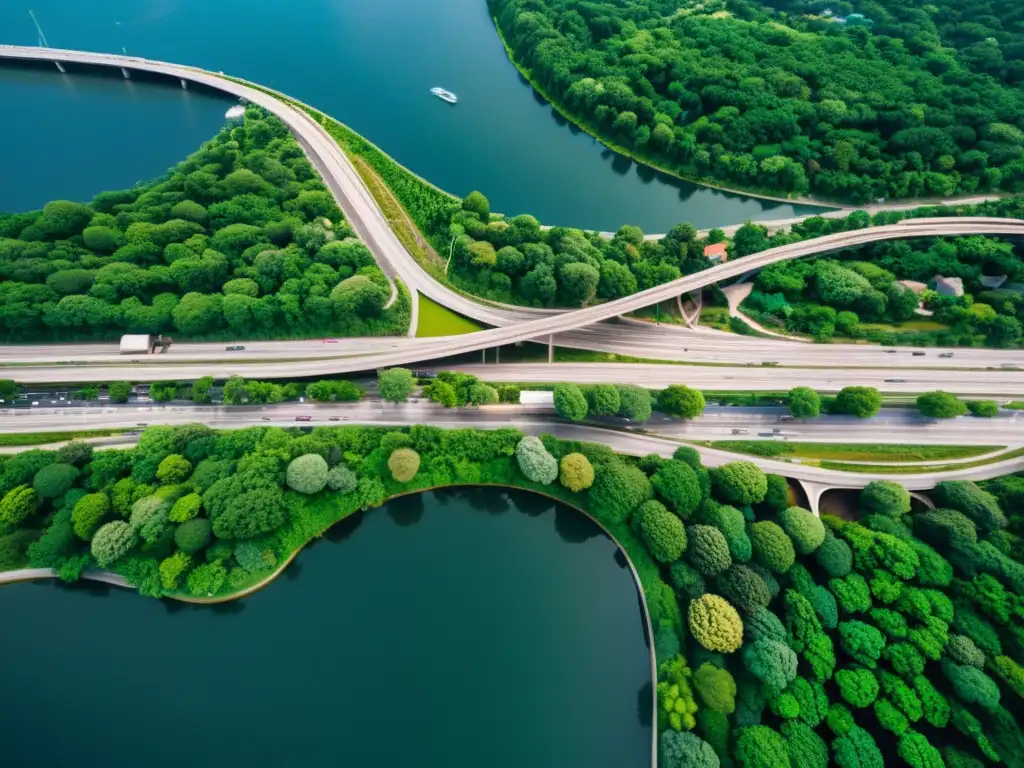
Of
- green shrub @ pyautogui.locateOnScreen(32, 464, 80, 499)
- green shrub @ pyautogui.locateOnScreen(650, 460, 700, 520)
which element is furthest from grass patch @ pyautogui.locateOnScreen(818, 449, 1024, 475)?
green shrub @ pyautogui.locateOnScreen(32, 464, 80, 499)

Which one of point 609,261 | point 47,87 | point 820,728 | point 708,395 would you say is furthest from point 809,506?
point 47,87

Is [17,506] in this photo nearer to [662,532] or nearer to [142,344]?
[142,344]

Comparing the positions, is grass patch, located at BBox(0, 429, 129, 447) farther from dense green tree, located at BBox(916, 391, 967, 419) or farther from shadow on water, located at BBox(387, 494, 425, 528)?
dense green tree, located at BBox(916, 391, 967, 419)

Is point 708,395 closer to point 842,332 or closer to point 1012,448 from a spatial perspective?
point 842,332

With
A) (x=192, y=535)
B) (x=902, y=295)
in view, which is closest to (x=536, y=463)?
(x=192, y=535)

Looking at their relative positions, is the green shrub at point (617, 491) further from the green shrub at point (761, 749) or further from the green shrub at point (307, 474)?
the green shrub at point (307, 474)

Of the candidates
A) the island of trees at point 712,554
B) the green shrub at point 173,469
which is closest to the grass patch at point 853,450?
the island of trees at point 712,554
